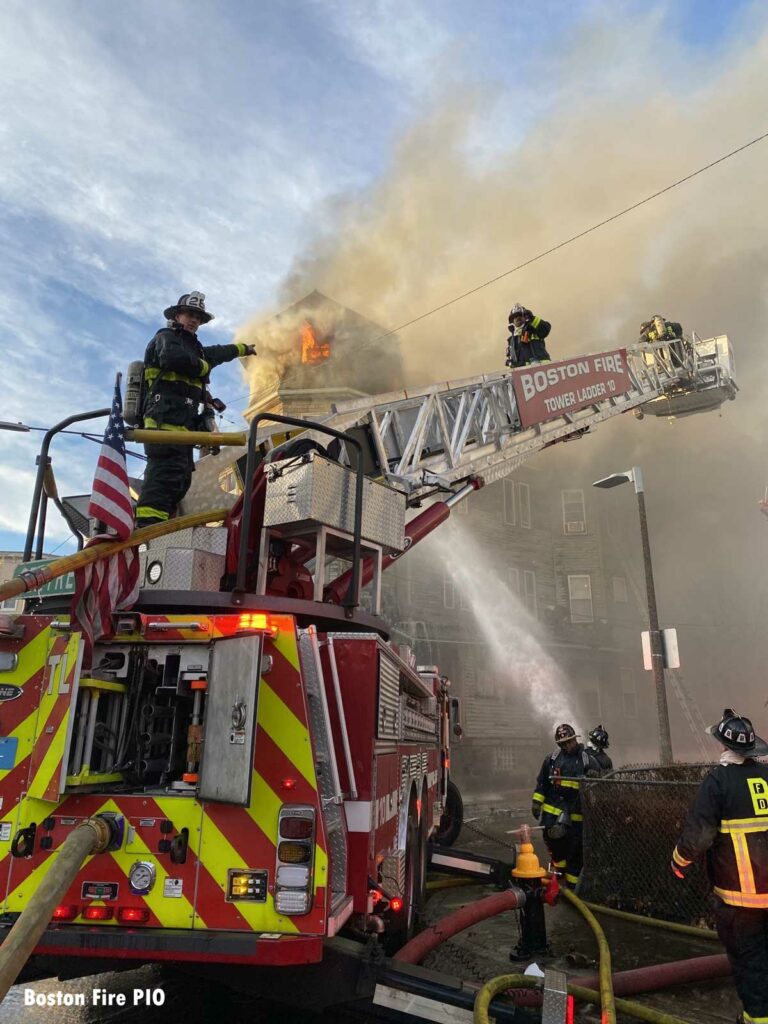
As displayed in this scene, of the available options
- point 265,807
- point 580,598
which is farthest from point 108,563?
point 580,598

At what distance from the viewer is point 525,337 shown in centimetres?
837

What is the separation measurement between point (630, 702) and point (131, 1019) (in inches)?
1021

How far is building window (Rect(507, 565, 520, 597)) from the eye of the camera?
2562 centimetres

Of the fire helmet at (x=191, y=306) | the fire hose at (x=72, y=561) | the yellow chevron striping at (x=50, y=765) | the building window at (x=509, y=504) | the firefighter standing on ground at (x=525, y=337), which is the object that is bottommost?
the yellow chevron striping at (x=50, y=765)

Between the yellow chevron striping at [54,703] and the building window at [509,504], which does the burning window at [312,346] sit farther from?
the yellow chevron striping at [54,703]

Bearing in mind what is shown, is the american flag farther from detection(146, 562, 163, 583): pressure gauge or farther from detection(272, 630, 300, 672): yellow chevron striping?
detection(272, 630, 300, 672): yellow chevron striping

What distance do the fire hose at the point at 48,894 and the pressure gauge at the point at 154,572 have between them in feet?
4.63

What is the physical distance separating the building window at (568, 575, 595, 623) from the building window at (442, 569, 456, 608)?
5.99m

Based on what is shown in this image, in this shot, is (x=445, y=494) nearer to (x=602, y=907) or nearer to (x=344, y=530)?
(x=344, y=530)

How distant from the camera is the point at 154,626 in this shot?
325 centimetres

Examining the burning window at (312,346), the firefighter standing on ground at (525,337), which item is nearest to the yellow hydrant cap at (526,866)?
the firefighter standing on ground at (525,337)

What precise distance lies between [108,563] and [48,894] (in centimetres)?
144

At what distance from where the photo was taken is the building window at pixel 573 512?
90.9 ft

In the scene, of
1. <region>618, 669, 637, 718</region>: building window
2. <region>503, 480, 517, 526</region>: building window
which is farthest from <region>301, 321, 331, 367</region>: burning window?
<region>618, 669, 637, 718</region>: building window
